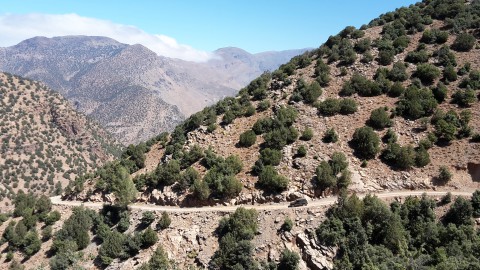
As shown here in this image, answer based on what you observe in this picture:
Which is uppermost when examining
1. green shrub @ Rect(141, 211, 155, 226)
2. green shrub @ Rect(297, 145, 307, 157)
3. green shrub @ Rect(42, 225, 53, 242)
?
green shrub @ Rect(297, 145, 307, 157)

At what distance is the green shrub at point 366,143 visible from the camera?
4503 centimetres

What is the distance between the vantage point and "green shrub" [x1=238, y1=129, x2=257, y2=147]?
5050 centimetres

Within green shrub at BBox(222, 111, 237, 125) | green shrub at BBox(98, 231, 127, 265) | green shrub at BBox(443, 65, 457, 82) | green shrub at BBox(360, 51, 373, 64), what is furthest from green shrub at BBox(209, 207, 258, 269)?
green shrub at BBox(443, 65, 457, 82)

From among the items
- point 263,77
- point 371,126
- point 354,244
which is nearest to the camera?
point 354,244

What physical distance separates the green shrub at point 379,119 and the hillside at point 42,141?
77.2m

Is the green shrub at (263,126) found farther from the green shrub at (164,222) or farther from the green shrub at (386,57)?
the green shrub at (386,57)

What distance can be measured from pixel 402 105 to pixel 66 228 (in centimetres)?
4782

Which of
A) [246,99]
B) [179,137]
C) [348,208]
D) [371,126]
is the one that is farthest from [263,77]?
[348,208]

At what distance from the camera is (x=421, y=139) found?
149 feet

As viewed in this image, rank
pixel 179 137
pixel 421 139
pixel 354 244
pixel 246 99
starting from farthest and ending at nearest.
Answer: pixel 246 99 < pixel 179 137 < pixel 421 139 < pixel 354 244

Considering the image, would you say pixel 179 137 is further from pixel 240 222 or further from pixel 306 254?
pixel 306 254

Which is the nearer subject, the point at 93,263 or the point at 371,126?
the point at 93,263

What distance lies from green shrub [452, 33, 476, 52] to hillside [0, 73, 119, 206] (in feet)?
300

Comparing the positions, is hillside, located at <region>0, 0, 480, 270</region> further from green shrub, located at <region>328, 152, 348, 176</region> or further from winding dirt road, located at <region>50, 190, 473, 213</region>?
winding dirt road, located at <region>50, 190, 473, 213</region>
